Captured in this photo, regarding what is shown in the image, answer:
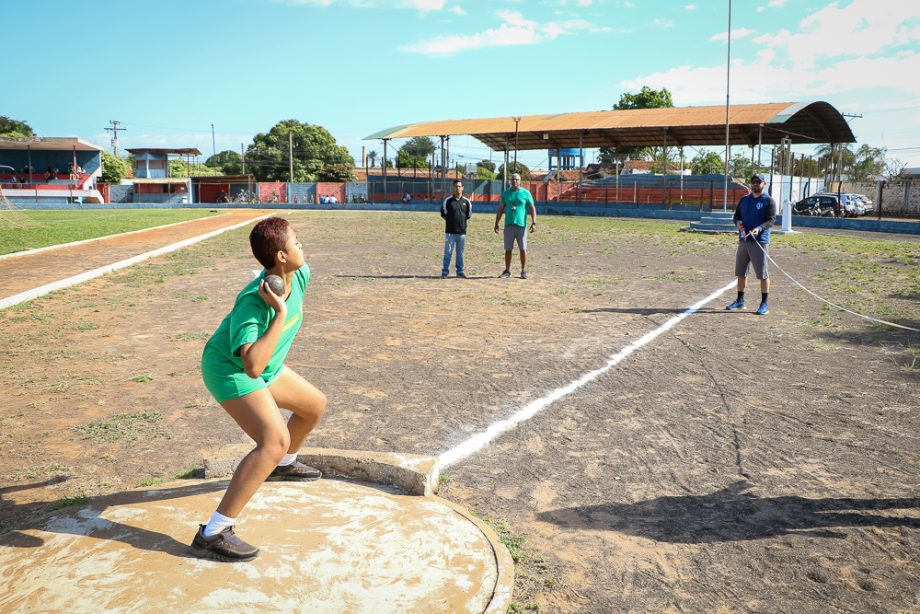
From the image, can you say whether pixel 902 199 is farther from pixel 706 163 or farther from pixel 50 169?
pixel 50 169

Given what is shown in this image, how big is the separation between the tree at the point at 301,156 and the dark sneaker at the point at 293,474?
76.8m

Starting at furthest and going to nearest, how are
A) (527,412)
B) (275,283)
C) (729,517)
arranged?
(527,412) < (729,517) < (275,283)

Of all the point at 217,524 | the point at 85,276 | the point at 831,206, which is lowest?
the point at 217,524

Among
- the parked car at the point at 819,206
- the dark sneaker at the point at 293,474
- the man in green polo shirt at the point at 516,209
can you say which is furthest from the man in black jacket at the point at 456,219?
the parked car at the point at 819,206

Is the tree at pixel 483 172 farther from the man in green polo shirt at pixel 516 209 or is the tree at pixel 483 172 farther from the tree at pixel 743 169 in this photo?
the man in green polo shirt at pixel 516 209

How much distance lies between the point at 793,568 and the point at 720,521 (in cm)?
52

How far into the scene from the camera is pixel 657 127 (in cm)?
4116

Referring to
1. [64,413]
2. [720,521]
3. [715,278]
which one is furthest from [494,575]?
[715,278]

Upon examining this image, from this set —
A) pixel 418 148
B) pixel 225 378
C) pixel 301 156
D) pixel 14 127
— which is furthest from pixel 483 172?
pixel 225 378

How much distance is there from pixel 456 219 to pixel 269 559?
10.6 m

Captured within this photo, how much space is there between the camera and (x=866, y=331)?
351 inches

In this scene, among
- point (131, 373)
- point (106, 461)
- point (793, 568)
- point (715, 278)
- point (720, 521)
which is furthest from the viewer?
point (715, 278)

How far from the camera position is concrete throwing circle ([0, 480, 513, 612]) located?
3039 millimetres

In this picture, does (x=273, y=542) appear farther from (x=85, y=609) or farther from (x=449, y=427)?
(x=449, y=427)
